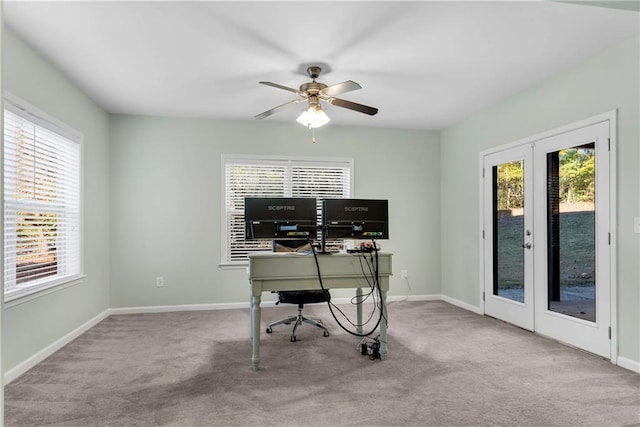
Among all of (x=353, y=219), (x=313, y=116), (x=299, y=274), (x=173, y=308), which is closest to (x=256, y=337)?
(x=299, y=274)

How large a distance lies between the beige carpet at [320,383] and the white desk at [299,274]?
1.21 ft

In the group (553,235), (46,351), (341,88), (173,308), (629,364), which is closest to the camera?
(629,364)

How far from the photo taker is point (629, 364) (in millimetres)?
2902

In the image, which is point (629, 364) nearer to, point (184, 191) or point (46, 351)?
point (46, 351)

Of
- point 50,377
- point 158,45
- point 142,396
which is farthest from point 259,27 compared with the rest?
point 50,377

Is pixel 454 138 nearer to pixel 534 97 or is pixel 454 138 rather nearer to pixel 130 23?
pixel 534 97

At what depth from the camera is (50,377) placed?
2812mm

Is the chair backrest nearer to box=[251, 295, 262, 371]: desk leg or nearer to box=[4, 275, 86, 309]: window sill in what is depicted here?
box=[251, 295, 262, 371]: desk leg

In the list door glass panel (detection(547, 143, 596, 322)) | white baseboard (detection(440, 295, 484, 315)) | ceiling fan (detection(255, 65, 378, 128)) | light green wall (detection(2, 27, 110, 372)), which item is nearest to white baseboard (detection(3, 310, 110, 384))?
light green wall (detection(2, 27, 110, 372))

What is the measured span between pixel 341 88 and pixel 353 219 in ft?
3.45

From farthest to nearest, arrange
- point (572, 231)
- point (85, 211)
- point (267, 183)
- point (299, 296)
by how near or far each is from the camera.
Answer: point (267, 183)
point (85, 211)
point (299, 296)
point (572, 231)

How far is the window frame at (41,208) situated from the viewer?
280 centimetres

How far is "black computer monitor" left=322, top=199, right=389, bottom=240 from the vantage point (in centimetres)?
305

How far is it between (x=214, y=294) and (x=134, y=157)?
6.47 feet
